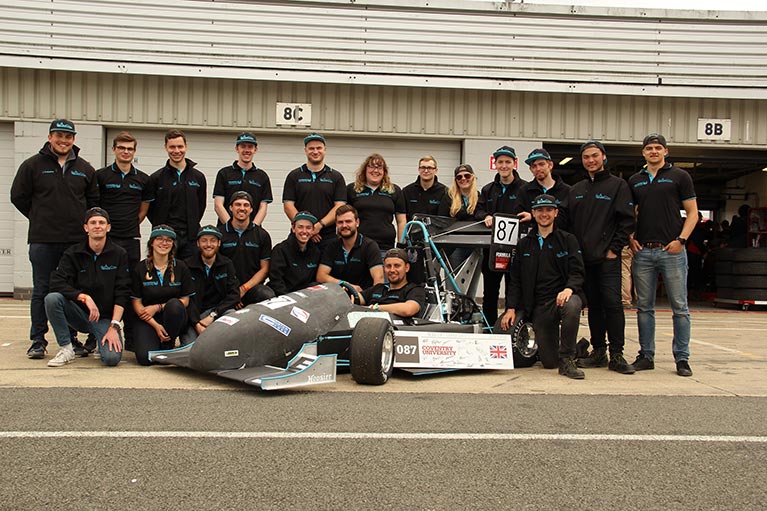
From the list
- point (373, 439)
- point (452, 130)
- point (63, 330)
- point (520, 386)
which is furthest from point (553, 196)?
point (452, 130)

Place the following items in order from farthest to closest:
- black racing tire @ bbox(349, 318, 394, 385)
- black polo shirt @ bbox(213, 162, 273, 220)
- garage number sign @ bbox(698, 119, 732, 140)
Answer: garage number sign @ bbox(698, 119, 732, 140)
black polo shirt @ bbox(213, 162, 273, 220)
black racing tire @ bbox(349, 318, 394, 385)

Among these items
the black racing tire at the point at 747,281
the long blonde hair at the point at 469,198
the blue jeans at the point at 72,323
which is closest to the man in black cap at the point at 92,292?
the blue jeans at the point at 72,323

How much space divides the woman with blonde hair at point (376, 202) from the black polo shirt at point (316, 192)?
24 centimetres

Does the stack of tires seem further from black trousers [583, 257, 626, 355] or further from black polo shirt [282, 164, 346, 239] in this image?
black polo shirt [282, 164, 346, 239]

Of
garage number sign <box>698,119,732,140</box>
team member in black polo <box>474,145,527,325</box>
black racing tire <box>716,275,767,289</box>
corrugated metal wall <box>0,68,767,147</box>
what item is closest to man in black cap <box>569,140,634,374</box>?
Result: team member in black polo <box>474,145,527,325</box>

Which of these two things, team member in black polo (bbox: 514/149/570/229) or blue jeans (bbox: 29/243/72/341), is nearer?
blue jeans (bbox: 29/243/72/341)

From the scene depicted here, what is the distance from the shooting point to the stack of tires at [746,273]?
14.0 m

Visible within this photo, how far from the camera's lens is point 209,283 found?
714 centimetres

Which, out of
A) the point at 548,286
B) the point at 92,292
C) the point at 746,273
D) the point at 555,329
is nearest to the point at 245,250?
the point at 92,292

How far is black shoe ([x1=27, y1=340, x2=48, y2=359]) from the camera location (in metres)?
6.69

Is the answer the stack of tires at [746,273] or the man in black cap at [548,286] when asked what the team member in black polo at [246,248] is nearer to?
the man in black cap at [548,286]

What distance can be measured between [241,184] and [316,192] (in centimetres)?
85

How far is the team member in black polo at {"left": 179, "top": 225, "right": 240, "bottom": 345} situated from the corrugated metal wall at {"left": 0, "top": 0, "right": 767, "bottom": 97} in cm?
629

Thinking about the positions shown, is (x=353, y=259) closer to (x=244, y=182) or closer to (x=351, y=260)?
(x=351, y=260)
